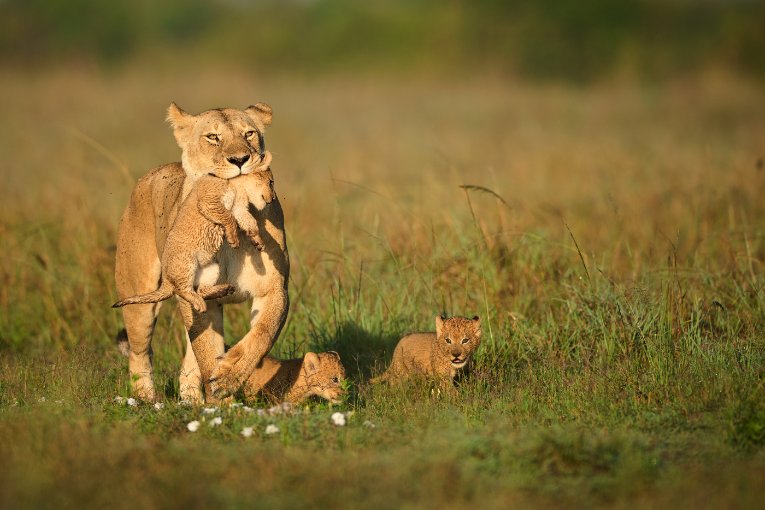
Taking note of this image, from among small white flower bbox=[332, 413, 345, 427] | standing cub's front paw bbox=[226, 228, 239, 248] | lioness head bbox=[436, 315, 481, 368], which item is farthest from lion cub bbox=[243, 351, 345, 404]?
standing cub's front paw bbox=[226, 228, 239, 248]

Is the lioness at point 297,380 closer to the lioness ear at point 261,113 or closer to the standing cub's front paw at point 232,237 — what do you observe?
the standing cub's front paw at point 232,237

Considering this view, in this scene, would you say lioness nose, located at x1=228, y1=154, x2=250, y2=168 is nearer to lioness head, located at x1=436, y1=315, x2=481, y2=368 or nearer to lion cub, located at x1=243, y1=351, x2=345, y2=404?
lion cub, located at x1=243, y1=351, x2=345, y2=404

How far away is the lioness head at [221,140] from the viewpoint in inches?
236

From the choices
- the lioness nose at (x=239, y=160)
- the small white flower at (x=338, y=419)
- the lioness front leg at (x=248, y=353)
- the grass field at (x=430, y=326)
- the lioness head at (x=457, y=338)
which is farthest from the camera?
the lioness head at (x=457, y=338)

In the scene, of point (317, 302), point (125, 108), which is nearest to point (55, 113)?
point (125, 108)

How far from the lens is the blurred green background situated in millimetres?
32281

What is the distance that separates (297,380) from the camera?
6.54 m

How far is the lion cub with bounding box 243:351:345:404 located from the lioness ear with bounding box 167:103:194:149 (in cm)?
137

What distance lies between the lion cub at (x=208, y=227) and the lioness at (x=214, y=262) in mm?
92

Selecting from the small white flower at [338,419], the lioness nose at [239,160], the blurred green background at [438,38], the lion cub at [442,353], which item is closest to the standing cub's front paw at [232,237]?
the lioness nose at [239,160]

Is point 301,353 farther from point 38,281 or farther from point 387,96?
point 387,96

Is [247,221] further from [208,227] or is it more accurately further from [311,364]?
[311,364]

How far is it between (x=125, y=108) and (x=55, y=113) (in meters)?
1.17

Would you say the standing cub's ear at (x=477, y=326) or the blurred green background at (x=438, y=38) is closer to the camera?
the standing cub's ear at (x=477, y=326)
